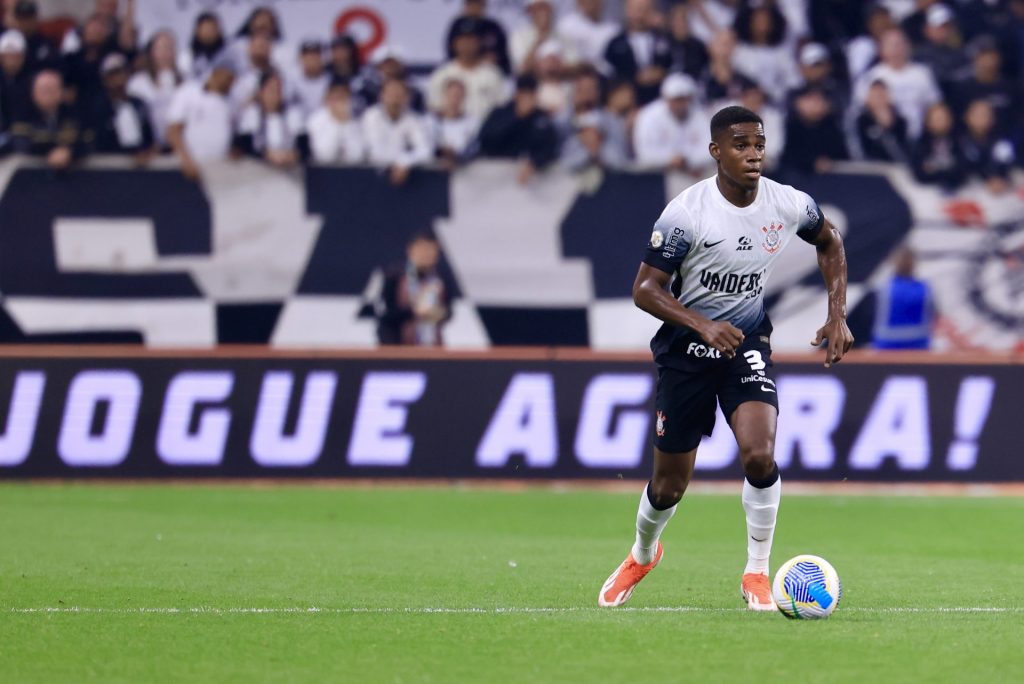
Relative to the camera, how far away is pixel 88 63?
63.2ft

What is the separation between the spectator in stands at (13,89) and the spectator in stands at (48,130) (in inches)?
2.9

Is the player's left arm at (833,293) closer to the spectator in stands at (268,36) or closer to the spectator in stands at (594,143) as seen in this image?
the spectator in stands at (594,143)

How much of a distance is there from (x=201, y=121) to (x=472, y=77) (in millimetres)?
3047

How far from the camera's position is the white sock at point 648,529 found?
27.4 ft

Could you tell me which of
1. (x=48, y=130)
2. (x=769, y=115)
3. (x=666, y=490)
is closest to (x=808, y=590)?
(x=666, y=490)

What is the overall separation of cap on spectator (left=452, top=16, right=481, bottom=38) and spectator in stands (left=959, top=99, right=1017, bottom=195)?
5.65m

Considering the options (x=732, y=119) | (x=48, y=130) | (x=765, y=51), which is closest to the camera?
(x=732, y=119)

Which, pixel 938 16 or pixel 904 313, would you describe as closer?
pixel 904 313

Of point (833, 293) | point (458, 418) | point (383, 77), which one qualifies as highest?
point (833, 293)

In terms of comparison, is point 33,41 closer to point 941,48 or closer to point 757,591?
point 941,48

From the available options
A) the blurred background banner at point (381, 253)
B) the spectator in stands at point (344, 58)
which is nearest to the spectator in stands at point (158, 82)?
the blurred background banner at point (381, 253)

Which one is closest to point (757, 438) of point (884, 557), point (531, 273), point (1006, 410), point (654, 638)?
point (654, 638)

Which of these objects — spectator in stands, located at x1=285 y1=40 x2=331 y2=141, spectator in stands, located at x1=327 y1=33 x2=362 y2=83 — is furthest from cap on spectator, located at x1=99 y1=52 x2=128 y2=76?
spectator in stands, located at x1=327 y1=33 x2=362 y2=83

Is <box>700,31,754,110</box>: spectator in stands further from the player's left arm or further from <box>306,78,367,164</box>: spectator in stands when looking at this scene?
the player's left arm
